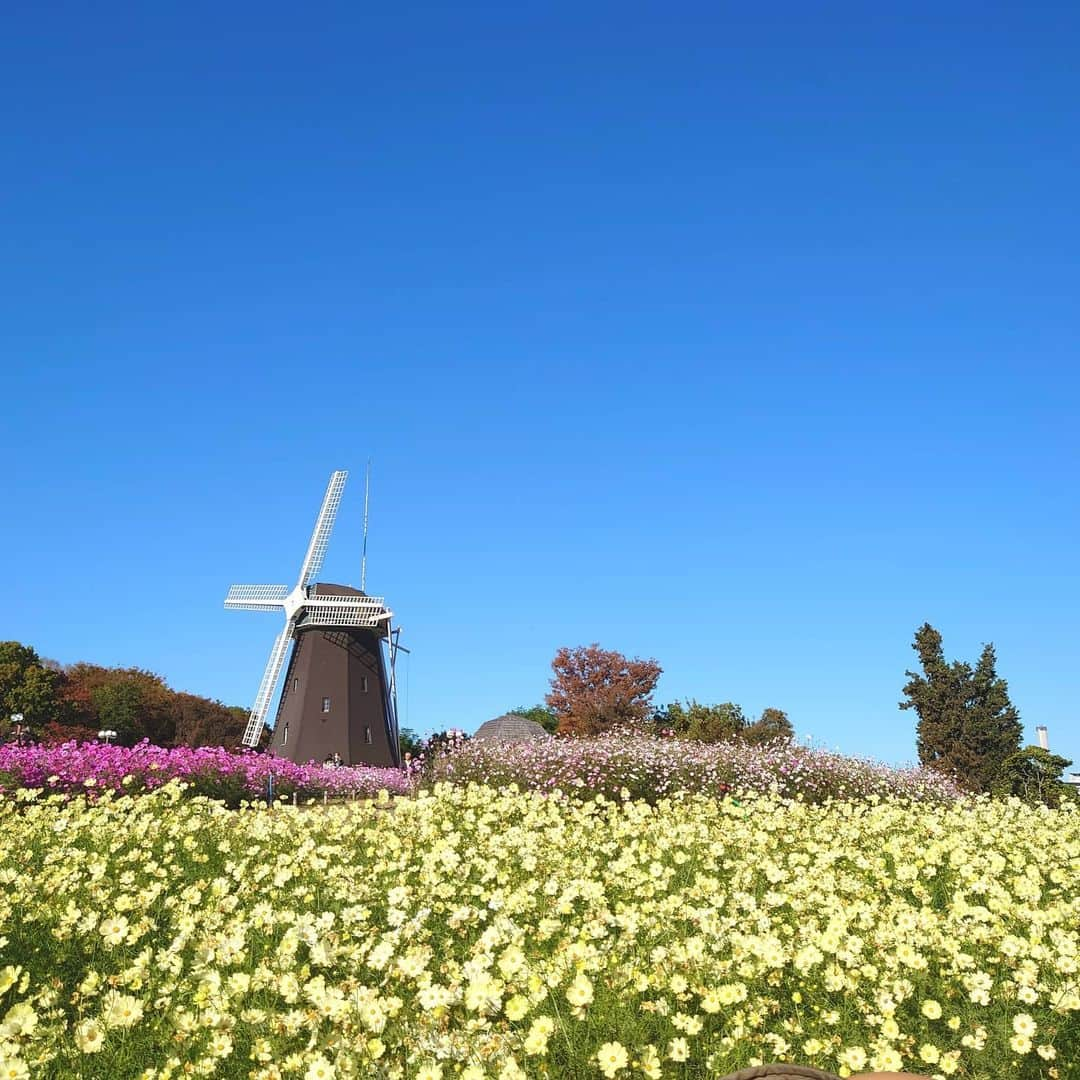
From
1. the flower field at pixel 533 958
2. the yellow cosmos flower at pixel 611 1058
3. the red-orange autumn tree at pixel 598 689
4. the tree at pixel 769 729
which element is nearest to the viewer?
the yellow cosmos flower at pixel 611 1058

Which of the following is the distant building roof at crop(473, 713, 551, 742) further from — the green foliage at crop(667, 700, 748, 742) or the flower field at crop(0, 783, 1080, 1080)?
the flower field at crop(0, 783, 1080, 1080)

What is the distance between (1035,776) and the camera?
21344 millimetres

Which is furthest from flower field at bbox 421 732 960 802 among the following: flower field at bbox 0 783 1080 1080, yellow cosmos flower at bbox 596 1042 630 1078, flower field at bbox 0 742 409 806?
yellow cosmos flower at bbox 596 1042 630 1078

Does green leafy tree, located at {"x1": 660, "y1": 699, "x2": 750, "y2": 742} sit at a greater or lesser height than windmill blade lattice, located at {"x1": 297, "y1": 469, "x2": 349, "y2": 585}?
lesser

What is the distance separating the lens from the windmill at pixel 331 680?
32.3m

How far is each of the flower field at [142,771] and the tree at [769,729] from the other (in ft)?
35.2

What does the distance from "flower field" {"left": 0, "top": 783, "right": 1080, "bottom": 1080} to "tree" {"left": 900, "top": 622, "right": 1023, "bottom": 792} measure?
15.6 m

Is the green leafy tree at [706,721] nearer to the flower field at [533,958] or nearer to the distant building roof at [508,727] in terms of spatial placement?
the distant building roof at [508,727]

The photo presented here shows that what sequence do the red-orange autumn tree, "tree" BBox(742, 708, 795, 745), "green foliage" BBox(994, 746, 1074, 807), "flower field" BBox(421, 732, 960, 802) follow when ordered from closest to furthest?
1. "flower field" BBox(421, 732, 960, 802)
2. "green foliage" BBox(994, 746, 1074, 807)
3. "tree" BBox(742, 708, 795, 745)
4. the red-orange autumn tree

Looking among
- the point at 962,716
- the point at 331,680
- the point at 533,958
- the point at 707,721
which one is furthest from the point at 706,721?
the point at 533,958

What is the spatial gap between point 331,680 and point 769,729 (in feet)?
50.1

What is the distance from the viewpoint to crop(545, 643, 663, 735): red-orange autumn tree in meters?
31.4

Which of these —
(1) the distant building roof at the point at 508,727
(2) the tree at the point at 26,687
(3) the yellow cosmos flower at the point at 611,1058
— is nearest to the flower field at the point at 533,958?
(3) the yellow cosmos flower at the point at 611,1058

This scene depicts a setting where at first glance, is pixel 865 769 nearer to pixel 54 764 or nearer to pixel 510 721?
pixel 54 764
